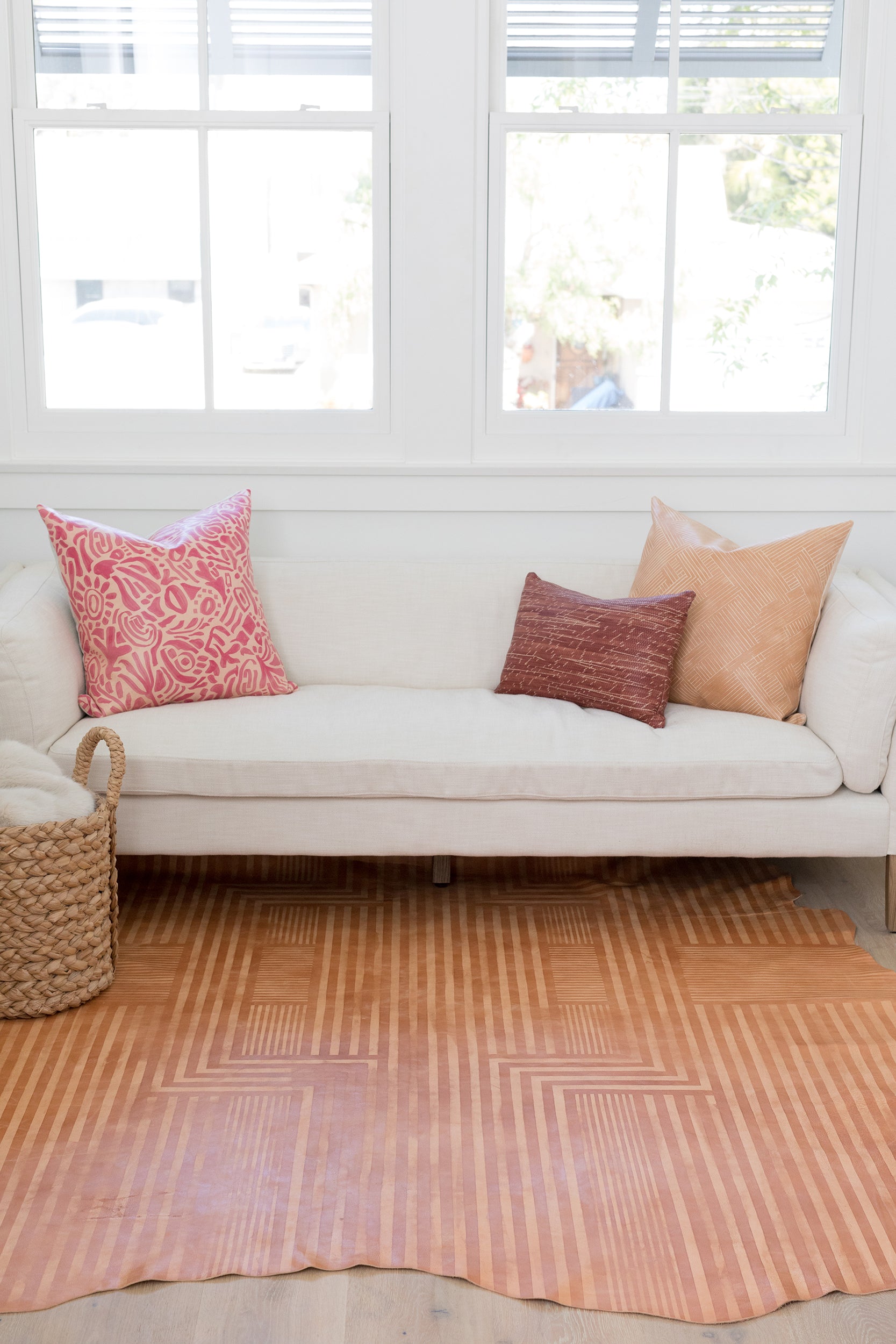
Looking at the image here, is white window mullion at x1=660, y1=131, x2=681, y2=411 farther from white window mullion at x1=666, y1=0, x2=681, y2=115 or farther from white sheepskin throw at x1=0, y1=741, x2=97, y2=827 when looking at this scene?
white sheepskin throw at x1=0, y1=741, x2=97, y2=827

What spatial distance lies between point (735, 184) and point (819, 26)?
0.44 metres

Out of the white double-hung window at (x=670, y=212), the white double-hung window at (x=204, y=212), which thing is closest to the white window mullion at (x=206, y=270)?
the white double-hung window at (x=204, y=212)

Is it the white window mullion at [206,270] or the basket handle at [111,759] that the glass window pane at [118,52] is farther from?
the basket handle at [111,759]

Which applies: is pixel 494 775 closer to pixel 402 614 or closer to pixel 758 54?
pixel 402 614

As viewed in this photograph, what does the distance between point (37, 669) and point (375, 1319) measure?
150 cm

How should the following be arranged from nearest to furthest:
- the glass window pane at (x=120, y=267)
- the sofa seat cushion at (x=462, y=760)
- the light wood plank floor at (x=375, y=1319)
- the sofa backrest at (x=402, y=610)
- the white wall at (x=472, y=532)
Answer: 1. the light wood plank floor at (x=375, y=1319)
2. the sofa seat cushion at (x=462, y=760)
3. the sofa backrest at (x=402, y=610)
4. the glass window pane at (x=120, y=267)
5. the white wall at (x=472, y=532)

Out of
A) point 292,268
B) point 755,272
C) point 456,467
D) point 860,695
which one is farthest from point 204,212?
point 860,695

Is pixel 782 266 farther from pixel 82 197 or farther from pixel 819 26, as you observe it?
pixel 82 197

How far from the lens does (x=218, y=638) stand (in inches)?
107

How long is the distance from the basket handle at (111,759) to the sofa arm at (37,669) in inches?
5.8

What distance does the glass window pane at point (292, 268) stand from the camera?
10.2ft

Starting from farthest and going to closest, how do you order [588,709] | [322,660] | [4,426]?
[4,426]
[322,660]
[588,709]

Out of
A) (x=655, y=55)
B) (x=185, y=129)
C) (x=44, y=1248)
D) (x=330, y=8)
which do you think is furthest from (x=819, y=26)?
(x=44, y=1248)

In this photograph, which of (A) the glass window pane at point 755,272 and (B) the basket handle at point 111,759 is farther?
(A) the glass window pane at point 755,272
